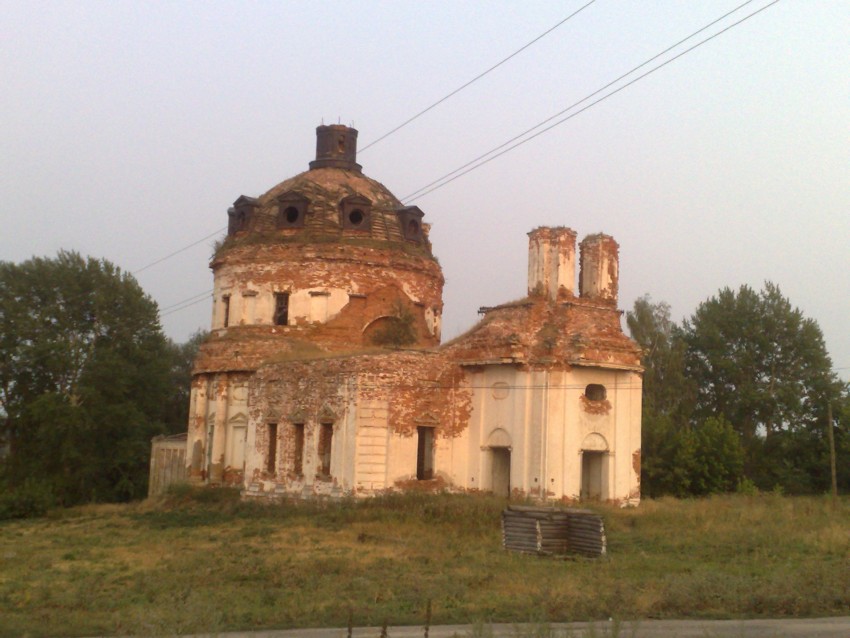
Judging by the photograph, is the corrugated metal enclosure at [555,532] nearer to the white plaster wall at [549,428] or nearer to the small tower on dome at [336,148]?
the white plaster wall at [549,428]

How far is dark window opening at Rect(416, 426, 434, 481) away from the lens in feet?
84.5

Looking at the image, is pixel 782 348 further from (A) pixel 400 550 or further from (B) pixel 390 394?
(A) pixel 400 550

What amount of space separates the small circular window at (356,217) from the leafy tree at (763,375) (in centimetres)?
2055

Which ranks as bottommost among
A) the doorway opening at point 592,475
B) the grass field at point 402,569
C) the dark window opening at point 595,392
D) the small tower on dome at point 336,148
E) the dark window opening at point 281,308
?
the grass field at point 402,569

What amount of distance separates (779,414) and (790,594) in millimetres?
33126

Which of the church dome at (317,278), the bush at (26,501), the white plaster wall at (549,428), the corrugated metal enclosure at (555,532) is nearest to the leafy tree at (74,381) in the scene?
the bush at (26,501)

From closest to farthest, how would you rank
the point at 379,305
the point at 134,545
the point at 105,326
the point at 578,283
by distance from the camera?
the point at 134,545, the point at 578,283, the point at 379,305, the point at 105,326

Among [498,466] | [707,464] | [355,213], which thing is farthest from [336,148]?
[707,464]

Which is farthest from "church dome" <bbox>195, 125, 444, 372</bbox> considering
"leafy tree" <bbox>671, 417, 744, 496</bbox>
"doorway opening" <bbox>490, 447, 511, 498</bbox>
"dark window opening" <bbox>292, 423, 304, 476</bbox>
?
"leafy tree" <bbox>671, 417, 744, 496</bbox>

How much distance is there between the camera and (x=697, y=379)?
46.7 metres

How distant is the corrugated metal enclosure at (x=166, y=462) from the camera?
3584 centimetres

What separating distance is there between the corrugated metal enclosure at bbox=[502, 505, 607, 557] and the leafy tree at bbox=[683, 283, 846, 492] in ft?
83.2

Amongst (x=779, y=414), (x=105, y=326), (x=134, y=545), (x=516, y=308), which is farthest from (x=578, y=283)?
(x=105, y=326)

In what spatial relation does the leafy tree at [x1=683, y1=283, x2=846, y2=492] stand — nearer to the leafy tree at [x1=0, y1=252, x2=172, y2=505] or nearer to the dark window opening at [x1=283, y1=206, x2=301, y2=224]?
the dark window opening at [x1=283, y1=206, x2=301, y2=224]
